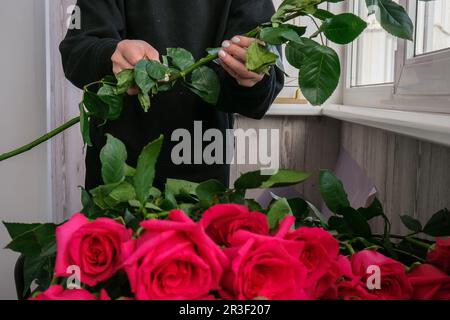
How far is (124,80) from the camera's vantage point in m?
A: 0.43

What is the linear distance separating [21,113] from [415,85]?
115 cm

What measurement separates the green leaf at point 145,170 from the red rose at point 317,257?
0.37ft

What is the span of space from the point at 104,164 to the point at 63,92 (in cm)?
132

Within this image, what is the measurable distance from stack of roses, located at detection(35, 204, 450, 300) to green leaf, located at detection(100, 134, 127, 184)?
8cm

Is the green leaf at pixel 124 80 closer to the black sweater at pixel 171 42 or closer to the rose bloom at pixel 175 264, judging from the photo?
the rose bloom at pixel 175 264

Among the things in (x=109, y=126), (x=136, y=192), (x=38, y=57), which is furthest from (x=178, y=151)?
(x=38, y=57)

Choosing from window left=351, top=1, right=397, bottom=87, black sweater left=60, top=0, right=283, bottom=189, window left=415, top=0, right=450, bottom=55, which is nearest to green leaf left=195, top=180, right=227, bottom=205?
black sweater left=60, top=0, right=283, bottom=189

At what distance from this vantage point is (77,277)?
281 mm

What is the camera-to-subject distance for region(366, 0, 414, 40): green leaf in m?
0.39

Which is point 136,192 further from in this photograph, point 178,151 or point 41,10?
point 41,10

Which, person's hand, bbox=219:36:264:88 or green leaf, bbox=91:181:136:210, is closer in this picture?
green leaf, bbox=91:181:136:210

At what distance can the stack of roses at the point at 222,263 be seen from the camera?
0.25 m

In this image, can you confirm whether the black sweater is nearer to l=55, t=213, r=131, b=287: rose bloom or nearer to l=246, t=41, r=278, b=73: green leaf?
l=246, t=41, r=278, b=73: green leaf
